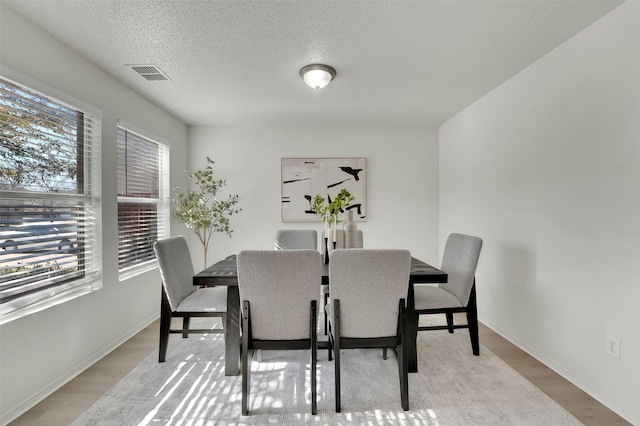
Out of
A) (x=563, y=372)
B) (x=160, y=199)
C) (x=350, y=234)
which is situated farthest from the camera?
(x=160, y=199)

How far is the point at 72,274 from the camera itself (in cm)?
248

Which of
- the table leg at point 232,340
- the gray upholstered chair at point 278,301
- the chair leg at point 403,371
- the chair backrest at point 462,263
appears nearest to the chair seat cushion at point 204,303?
the table leg at point 232,340

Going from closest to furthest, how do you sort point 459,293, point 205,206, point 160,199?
point 459,293 < point 160,199 < point 205,206

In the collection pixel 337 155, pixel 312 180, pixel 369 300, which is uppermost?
pixel 337 155

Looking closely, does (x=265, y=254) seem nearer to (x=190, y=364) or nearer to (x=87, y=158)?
(x=190, y=364)

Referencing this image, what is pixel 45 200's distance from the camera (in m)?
2.21

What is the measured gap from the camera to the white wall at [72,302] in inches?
76.0

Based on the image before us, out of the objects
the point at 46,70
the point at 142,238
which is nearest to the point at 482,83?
the point at 46,70

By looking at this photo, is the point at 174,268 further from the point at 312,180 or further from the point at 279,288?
the point at 312,180

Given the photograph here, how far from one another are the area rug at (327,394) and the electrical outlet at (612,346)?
1.52 ft

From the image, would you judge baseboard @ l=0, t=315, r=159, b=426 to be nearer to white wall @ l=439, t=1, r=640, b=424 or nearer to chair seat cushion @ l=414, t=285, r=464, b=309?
chair seat cushion @ l=414, t=285, r=464, b=309

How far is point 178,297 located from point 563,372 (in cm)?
290

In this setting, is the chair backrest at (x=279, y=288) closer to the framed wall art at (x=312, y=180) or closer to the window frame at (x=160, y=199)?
the window frame at (x=160, y=199)

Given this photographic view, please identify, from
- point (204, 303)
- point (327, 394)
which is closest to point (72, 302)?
point (204, 303)
